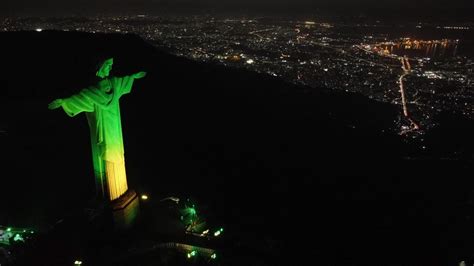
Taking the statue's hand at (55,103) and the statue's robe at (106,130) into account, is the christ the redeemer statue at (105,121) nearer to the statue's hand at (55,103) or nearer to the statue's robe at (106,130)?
the statue's robe at (106,130)

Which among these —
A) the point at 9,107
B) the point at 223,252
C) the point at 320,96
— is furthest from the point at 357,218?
the point at 320,96

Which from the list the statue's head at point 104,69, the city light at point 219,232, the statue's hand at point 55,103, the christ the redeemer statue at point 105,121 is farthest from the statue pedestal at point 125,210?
the statue's head at point 104,69

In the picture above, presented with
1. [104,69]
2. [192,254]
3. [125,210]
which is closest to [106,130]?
[104,69]

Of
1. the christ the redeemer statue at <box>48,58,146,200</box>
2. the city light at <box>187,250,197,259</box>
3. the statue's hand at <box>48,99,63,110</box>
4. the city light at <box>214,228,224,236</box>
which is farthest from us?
the city light at <box>214,228,224,236</box>

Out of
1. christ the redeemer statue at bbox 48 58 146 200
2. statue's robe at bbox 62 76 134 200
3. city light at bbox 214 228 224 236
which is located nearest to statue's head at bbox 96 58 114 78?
christ the redeemer statue at bbox 48 58 146 200

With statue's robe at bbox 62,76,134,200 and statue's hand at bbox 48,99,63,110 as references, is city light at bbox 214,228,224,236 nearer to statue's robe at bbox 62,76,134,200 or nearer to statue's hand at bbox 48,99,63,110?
statue's robe at bbox 62,76,134,200

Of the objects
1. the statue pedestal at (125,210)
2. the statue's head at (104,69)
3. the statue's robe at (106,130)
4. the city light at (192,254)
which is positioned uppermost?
the statue's head at (104,69)

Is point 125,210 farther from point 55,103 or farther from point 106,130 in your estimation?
point 55,103

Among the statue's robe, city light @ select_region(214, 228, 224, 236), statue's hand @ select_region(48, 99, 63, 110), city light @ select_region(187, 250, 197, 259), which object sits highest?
statue's hand @ select_region(48, 99, 63, 110)
